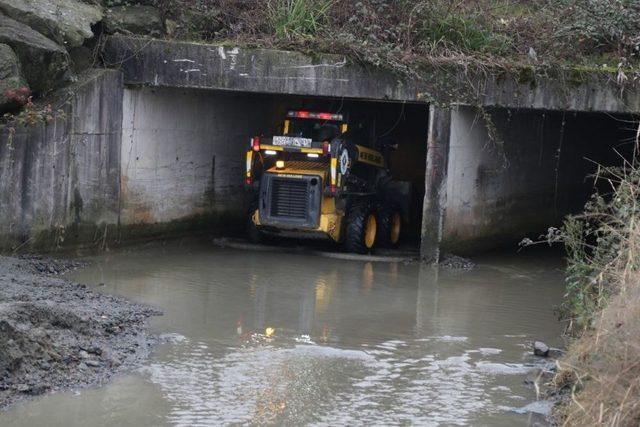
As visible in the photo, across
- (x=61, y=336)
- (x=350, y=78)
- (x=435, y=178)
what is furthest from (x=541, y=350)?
(x=350, y=78)

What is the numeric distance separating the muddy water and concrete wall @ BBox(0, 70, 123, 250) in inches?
29.7

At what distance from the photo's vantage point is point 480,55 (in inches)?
616

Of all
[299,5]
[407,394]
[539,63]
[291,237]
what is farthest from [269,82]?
[407,394]

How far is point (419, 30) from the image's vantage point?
1608 centimetres

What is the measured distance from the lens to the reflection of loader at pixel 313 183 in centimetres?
1570

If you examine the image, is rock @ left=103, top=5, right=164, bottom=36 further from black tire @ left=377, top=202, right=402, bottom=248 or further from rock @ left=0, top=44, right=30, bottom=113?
black tire @ left=377, top=202, right=402, bottom=248

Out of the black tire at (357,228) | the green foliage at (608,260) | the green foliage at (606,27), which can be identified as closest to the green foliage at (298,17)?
the black tire at (357,228)

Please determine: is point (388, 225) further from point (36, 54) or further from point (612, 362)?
point (612, 362)

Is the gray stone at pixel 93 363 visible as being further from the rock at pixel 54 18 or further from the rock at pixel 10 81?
the rock at pixel 54 18

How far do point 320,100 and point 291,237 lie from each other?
2.41 metres

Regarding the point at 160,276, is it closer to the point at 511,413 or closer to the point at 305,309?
the point at 305,309

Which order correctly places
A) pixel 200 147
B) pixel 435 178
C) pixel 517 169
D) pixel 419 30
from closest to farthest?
1. pixel 435 178
2. pixel 419 30
3. pixel 200 147
4. pixel 517 169

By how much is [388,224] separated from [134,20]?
204 inches

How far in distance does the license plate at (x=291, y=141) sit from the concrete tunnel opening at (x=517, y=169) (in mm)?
2172
